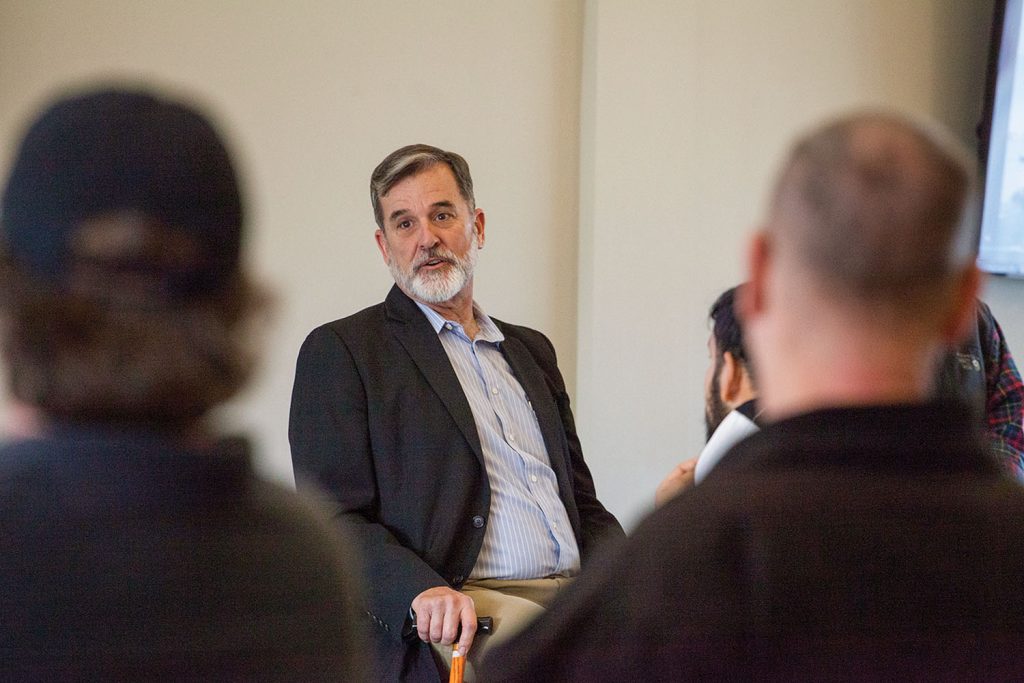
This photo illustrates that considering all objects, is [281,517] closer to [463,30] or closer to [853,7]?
[463,30]

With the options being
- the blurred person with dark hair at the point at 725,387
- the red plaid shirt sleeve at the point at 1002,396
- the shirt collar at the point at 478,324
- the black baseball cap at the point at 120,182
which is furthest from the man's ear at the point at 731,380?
the red plaid shirt sleeve at the point at 1002,396

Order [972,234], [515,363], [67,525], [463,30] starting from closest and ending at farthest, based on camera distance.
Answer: [67,525] → [972,234] → [515,363] → [463,30]

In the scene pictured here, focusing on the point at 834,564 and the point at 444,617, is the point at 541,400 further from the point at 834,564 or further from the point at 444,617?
the point at 834,564

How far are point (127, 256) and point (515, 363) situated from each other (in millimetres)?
1965

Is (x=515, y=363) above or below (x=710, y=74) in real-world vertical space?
below

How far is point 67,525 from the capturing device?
2.95 ft

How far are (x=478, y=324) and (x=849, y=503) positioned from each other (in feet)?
6.57

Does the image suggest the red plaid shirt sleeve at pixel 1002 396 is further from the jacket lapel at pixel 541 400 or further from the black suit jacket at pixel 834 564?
the black suit jacket at pixel 834 564

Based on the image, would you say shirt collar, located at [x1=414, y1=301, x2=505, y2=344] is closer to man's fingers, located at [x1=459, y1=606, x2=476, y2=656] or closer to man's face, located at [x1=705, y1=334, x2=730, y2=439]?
man's fingers, located at [x1=459, y1=606, x2=476, y2=656]

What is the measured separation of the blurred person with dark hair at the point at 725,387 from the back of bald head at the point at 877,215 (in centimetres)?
70

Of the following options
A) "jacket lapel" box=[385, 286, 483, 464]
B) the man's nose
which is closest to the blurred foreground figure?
"jacket lapel" box=[385, 286, 483, 464]

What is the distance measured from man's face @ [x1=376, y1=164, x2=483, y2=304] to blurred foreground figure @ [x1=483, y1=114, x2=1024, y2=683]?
72.9 inches

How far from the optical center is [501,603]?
2451 mm

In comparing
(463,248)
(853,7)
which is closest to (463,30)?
(463,248)
